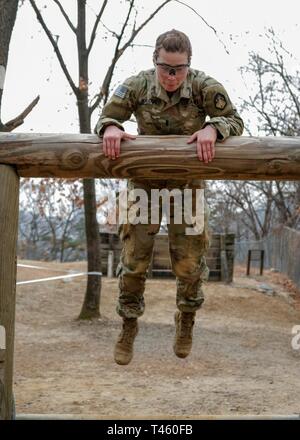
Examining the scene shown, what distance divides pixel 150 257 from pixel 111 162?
26.1 inches

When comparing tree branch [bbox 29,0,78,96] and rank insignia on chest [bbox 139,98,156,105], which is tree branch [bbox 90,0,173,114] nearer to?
tree branch [bbox 29,0,78,96]

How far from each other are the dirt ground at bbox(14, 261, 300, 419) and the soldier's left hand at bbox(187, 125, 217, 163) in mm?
1768

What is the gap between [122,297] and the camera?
391cm

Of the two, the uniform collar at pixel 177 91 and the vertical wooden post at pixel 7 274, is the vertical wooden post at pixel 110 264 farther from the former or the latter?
the vertical wooden post at pixel 7 274

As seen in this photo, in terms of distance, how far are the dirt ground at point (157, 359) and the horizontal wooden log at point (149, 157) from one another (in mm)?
1571

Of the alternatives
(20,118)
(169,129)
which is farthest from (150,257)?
(20,118)

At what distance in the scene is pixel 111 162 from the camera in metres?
3.51

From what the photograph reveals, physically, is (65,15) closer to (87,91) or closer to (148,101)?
(87,91)

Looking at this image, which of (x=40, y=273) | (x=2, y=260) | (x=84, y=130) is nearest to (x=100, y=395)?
(x=2, y=260)

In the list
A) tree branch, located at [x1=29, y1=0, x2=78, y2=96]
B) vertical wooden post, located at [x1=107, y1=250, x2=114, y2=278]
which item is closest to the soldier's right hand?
tree branch, located at [x1=29, y1=0, x2=78, y2=96]

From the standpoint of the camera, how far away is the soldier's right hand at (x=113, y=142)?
346 cm

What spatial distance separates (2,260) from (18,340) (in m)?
5.94

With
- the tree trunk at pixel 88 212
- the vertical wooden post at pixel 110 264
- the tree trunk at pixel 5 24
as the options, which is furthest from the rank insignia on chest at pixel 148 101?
the vertical wooden post at pixel 110 264
